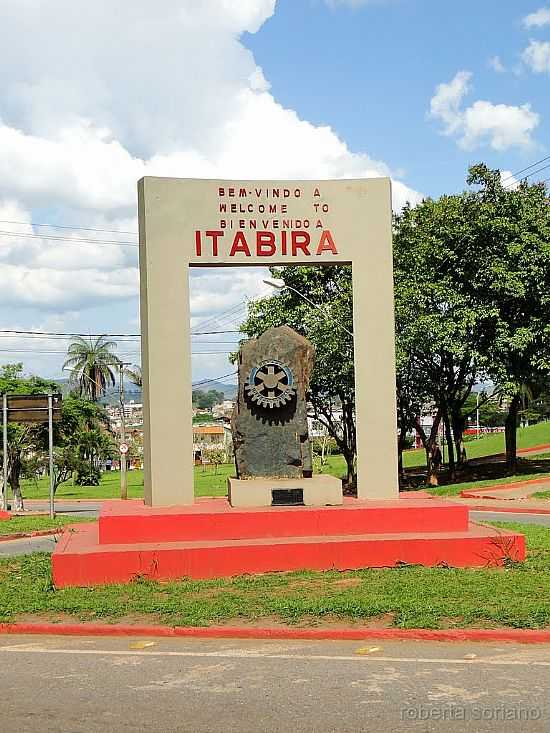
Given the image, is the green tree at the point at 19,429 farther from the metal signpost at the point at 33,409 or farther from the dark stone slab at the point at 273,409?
the dark stone slab at the point at 273,409

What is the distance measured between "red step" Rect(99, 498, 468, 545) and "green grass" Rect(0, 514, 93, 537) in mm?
8842

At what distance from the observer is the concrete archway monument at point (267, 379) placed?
1277 cm

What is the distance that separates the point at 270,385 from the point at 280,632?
5.70 m

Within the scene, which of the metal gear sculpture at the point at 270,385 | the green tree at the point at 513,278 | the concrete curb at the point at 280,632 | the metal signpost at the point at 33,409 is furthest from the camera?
the green tree at the point at 513,278

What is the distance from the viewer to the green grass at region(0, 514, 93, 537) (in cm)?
2137

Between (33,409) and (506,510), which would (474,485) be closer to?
(506,510)

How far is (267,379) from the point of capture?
14094mm

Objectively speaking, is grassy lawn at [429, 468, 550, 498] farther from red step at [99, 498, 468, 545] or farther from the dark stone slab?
red step at [99, 498, 468, 545]

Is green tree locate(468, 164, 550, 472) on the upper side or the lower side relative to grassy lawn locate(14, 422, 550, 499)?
upper

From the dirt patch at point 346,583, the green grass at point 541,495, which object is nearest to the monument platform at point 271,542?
the dirt patch at point 346,583

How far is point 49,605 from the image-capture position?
395 inches

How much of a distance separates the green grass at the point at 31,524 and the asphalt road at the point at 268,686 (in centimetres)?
1291

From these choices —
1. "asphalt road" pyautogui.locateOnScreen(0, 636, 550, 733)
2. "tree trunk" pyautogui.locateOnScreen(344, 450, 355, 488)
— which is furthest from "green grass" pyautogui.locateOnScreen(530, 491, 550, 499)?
"asphalt road" pyautogui.locateOnScreen(0, 636, 550, 733)

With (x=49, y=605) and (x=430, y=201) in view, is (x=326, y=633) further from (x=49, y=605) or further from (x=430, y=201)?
(x=430, y=201)
